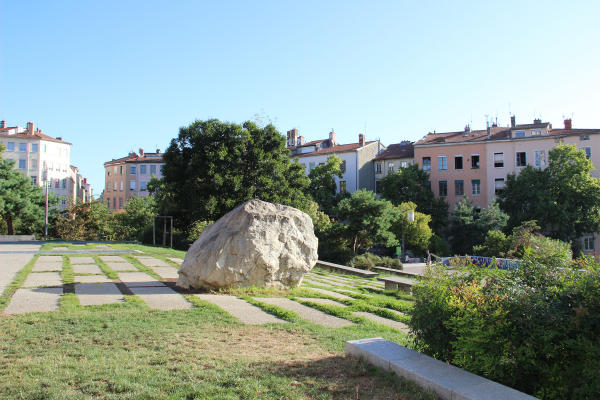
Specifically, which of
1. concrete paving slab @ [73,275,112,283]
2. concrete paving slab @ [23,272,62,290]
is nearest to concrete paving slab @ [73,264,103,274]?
concrete paving slab @ [23,272,62,290]

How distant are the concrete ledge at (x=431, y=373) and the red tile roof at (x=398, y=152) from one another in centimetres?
5253

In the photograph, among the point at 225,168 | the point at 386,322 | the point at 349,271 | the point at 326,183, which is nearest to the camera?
the point at 386,322

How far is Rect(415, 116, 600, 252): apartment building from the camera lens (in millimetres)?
47188

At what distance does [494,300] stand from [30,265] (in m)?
15.0

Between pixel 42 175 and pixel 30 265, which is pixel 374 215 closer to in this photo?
pixel 30 265

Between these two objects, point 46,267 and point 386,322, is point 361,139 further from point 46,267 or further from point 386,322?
point 386,322

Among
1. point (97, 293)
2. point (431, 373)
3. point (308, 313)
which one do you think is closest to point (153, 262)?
point (97, 293)

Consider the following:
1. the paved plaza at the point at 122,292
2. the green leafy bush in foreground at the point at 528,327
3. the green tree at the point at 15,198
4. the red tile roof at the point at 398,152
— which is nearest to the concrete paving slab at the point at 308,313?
the paved plaza at the point at 122,292

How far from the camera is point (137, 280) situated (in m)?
11.9

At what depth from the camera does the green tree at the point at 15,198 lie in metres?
38.2

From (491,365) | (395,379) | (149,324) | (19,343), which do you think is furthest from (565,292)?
(19,343)

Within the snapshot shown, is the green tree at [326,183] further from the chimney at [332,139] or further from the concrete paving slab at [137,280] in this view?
the concrete paving slab at [137,280]

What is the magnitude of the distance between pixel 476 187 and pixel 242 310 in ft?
161

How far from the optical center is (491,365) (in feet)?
13.4
